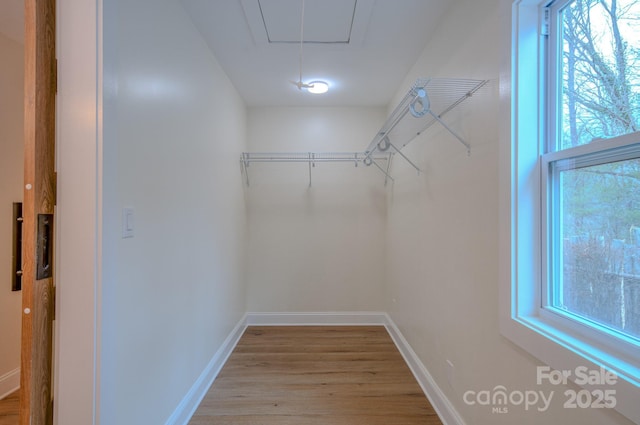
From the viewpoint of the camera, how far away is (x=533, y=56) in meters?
1.11

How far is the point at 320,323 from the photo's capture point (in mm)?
3207

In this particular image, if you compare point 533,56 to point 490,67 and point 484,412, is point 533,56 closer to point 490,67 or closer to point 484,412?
point 490,67

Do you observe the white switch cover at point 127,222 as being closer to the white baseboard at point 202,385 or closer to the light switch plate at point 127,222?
the light switch plate at point 127,222

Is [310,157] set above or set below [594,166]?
above

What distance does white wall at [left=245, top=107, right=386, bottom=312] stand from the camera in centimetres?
325

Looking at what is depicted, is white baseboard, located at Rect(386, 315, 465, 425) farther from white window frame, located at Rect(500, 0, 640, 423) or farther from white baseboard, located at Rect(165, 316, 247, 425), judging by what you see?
white baseboard, located at Rect(165, 316, 247, 425)

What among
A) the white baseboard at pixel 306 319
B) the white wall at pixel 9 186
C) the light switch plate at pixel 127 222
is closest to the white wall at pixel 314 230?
the white baseboard at pixel 306 319

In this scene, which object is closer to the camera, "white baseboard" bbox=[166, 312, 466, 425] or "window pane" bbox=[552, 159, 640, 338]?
"window pane" bbox=[552, 159, 640, 338]

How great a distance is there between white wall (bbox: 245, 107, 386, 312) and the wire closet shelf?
0.43 feet

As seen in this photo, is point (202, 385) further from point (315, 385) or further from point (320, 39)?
point (320, 39)

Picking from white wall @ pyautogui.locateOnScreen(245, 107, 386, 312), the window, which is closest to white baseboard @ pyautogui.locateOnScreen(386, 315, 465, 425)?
white wall @ pyautogui.locateOnScreen(245, 107, 386, 312)

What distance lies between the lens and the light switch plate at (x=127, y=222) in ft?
3.73

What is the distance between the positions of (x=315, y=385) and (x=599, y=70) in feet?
7.62

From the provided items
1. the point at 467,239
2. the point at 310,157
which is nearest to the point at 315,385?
the point at 467,239
